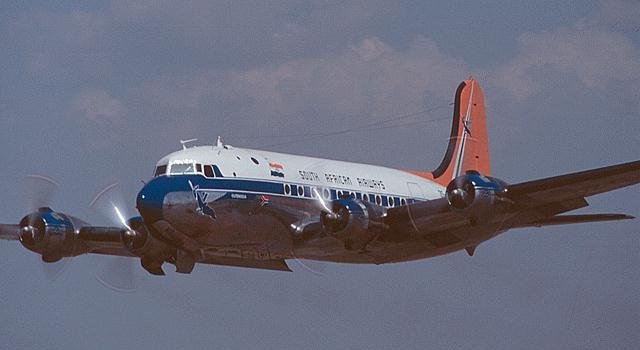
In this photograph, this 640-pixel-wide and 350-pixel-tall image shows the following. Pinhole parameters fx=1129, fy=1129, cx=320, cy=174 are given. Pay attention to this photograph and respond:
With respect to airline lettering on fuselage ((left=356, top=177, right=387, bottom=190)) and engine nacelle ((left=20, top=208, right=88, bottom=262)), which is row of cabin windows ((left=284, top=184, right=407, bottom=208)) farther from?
engine nacelle ((left=20, top=208, right=88, bottom=262))

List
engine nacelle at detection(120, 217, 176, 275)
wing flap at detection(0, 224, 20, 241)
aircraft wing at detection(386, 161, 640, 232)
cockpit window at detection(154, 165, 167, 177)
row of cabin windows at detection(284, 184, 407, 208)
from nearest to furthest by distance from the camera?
aircraft wing at detection(386, 161, 640, 232) < cockpit window at detection(154, 165, 167, 177) < row of cabin windows at detection(284, 184, 407, 208) < engine nacelle at detection(120, 217, 176, 275) < wing flap at detection(0, 224, 20, 241)

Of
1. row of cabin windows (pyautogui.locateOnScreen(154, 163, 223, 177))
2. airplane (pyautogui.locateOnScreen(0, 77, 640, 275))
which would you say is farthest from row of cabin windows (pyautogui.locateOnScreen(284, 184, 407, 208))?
row of cabin windows (pyautogui.locateOnScreen(154, 163, 223, 177))

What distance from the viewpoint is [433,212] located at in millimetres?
27250

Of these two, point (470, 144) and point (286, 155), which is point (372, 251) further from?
point (470, 144)

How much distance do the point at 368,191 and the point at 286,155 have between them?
2797 mm

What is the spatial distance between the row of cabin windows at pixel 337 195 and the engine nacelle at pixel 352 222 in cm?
104

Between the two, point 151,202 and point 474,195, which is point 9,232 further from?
point 474,195

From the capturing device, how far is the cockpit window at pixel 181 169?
86.6 feet

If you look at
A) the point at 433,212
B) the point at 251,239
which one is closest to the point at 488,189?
the point at 433,212

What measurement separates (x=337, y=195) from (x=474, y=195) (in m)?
4.42

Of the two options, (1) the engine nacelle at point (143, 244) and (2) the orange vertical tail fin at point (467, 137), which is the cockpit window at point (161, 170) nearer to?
(1) the engine nacelle at point (143, 244)

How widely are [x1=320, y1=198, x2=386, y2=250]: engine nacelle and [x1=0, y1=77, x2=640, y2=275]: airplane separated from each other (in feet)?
0.08

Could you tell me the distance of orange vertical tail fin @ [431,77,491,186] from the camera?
35844 mm

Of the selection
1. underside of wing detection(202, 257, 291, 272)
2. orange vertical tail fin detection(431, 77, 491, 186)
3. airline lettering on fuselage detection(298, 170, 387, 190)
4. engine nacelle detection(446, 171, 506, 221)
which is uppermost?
orange vertical tail fin detection(431, 77, 491, 186)
